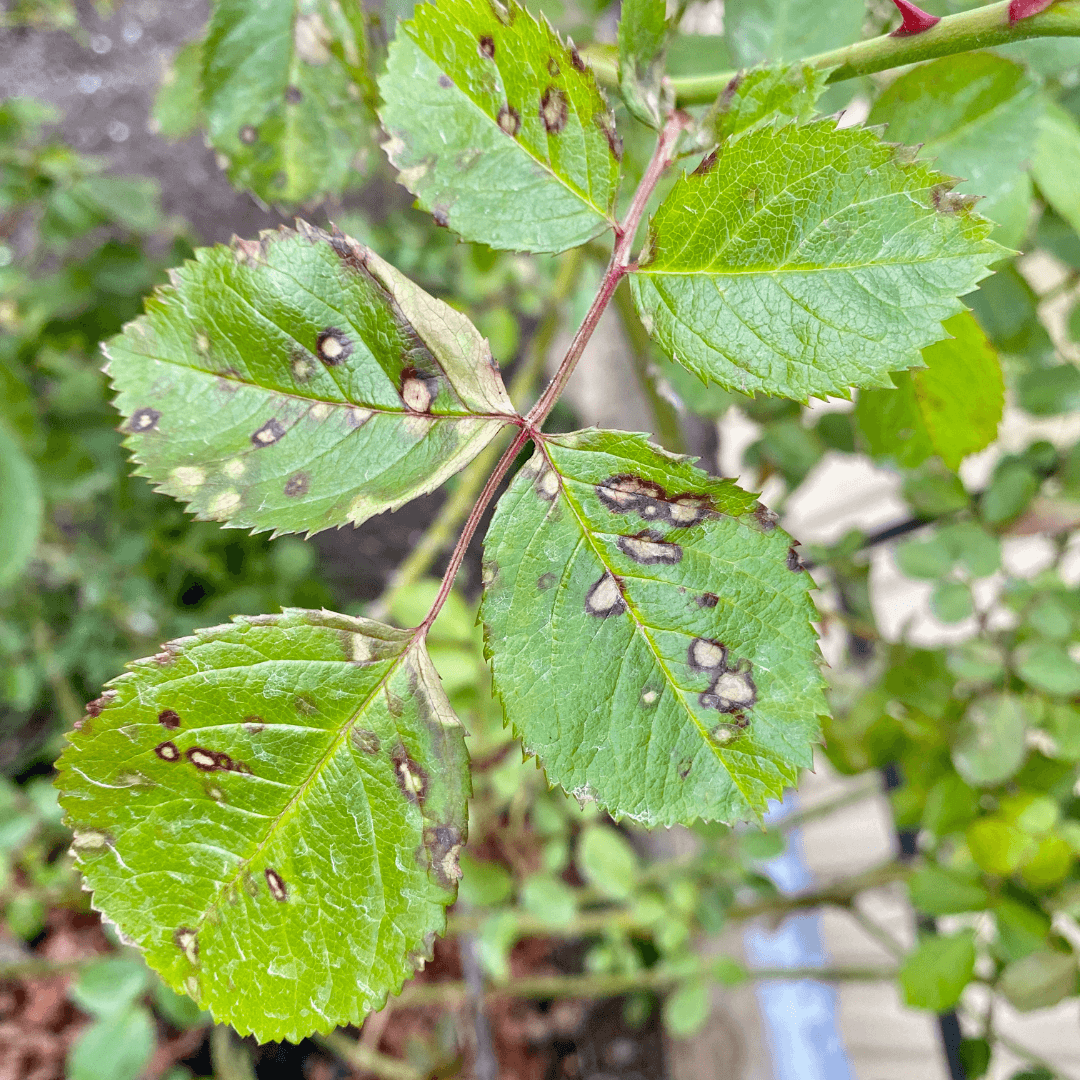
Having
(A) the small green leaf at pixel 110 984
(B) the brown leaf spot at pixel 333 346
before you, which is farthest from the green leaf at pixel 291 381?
(A) the small green leaf at pixel 110 984

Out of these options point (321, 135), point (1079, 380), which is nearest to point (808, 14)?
point (321, 135)

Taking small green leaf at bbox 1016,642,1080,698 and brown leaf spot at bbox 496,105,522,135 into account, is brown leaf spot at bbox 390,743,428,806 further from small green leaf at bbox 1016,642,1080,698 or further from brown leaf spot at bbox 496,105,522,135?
small green leaf at bbox 1016,642,1080,698

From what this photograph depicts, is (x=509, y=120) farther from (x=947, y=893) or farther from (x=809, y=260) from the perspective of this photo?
(x=947, y=893)

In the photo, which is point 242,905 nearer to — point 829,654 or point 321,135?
point 321,135

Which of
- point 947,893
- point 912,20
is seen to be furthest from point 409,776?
point 947,893

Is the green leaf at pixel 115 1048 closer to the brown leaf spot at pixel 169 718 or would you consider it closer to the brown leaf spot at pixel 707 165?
the brown leaf spot at pixel 169 718

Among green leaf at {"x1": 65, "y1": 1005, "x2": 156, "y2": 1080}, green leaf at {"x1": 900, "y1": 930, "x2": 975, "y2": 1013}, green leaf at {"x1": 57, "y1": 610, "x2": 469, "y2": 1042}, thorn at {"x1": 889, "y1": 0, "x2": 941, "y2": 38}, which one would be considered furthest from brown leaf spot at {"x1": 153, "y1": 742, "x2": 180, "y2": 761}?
green leaf at {"x1": 65, "y1": 1005, "x2": 156, "y2": 1080}
